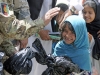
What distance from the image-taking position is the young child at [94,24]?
2658 millimetres

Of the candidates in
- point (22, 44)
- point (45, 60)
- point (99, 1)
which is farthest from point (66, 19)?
point (99, 1)

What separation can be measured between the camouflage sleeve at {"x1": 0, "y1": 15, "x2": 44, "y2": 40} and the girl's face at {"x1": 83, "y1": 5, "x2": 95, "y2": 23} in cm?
124

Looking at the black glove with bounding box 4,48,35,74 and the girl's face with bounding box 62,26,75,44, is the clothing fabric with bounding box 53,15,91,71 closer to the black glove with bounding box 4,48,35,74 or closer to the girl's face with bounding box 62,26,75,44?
the girl's face with bounding box 62,26,75,44

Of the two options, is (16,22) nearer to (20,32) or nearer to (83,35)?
(20,32)

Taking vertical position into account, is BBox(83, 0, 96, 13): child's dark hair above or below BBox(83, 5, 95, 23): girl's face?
above

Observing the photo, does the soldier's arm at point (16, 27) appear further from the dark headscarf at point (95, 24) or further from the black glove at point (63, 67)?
the dark headscarf at point (95, 24)

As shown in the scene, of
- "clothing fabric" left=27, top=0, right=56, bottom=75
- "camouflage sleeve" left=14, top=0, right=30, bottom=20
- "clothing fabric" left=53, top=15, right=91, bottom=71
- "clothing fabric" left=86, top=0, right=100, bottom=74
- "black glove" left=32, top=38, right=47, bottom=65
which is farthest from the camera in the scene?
"clothing fabric" left=86, top=0, right=100, bottom=74

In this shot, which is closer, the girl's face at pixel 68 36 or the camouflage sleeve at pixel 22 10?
the camouflage sleeve at pixel 22 10

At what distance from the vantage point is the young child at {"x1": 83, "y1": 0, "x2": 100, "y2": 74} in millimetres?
2658

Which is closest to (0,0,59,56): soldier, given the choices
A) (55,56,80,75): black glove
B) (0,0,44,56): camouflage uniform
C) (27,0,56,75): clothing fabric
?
(0,0,44,56): camouflage uniform

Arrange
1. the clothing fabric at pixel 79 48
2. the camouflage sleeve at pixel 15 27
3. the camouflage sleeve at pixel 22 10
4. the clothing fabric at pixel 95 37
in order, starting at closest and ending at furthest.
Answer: the camouflage sleeve at pixel 15 27
the camouflage sleeve at pixel 22 10
the clothing fabric at pixel 79 48
the clothing fabric at pixel 95 37

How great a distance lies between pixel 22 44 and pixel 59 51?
0.34 meters

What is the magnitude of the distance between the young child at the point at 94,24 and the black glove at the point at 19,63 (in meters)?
1.27

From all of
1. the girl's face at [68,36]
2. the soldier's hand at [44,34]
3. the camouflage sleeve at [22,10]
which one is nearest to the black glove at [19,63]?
the camouflage sleeve at [22,10]
